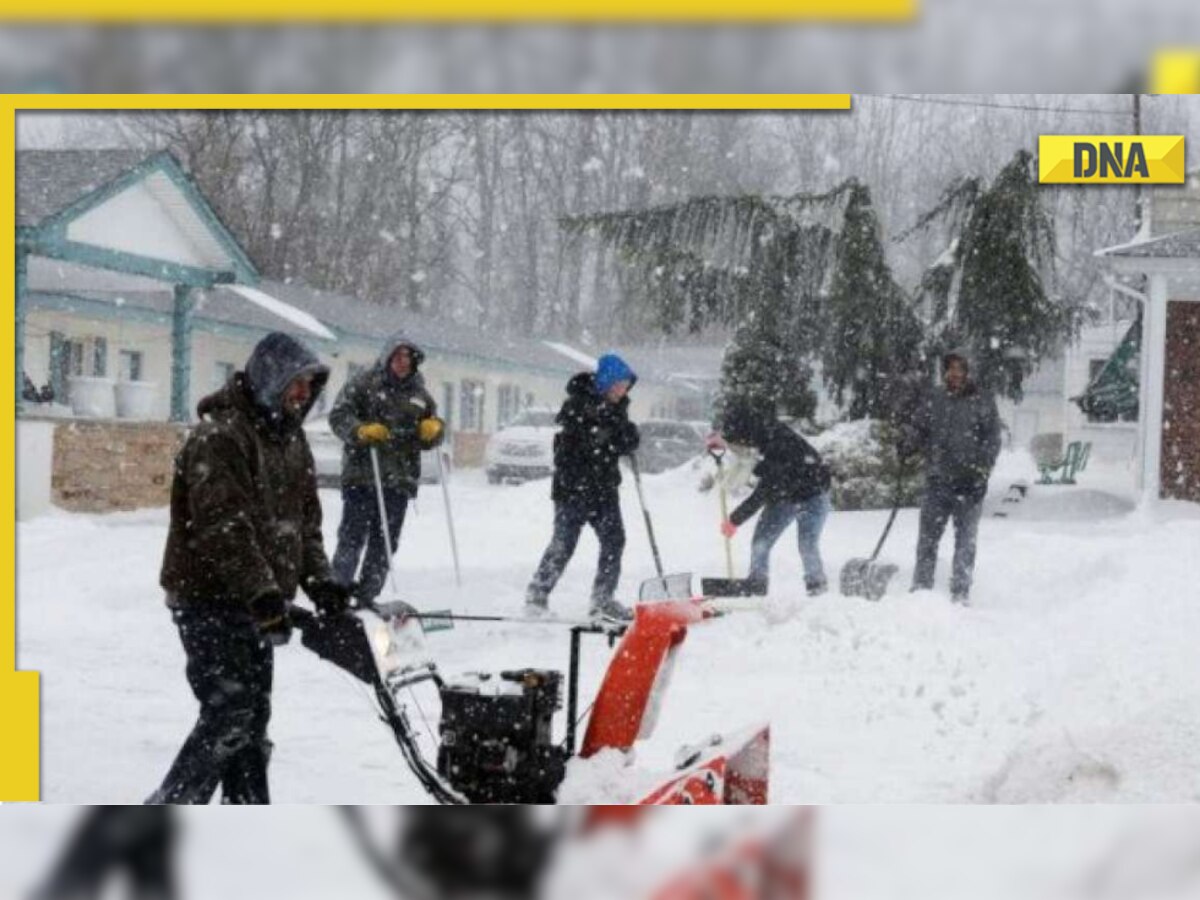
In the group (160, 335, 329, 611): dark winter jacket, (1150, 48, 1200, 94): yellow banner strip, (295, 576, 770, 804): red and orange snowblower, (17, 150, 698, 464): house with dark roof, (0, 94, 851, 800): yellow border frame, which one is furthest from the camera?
(17, 150, 698, 464): house with dark roof

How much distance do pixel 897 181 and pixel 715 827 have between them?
6.39ft

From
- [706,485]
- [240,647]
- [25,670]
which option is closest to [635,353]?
[706,485]

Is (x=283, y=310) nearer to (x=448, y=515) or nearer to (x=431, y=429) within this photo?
(x=431, y=429)

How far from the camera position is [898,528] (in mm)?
3637

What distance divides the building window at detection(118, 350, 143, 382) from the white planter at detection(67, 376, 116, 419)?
0.10 ft

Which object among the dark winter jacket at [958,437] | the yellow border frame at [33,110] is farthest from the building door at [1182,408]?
the yellow border frame at [33,110]

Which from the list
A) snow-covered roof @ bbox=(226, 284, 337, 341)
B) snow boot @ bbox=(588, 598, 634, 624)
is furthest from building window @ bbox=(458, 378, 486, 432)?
snow boot @ bbox=(588, 598, 634, 624)

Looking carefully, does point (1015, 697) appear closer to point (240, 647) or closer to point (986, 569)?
point (986, 569)

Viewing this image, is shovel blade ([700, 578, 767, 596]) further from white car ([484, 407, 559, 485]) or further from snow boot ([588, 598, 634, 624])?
white car ([484, 407, 559, 485])

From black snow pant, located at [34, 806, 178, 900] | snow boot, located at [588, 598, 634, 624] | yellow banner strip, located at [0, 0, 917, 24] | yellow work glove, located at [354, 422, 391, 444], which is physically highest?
yellow banner strip, located at [0, 0, 917, 24]

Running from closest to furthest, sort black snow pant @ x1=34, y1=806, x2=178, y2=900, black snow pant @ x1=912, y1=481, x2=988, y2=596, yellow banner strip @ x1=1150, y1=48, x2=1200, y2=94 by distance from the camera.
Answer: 1. black snow pant @ x1=34, y1=806, x2=178, y2=900
2. yellow banner strip @ x1=1150, y1=48, x2=1200, y2=94
3. black snow pant @ x1=912, y1=481, x2=988, y2=596

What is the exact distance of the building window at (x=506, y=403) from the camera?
11.4 ft

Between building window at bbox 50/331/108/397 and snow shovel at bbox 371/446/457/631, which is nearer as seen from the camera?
building window at bbox 50/331/108/397

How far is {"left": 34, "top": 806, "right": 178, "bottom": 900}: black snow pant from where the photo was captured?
171 centimetres
